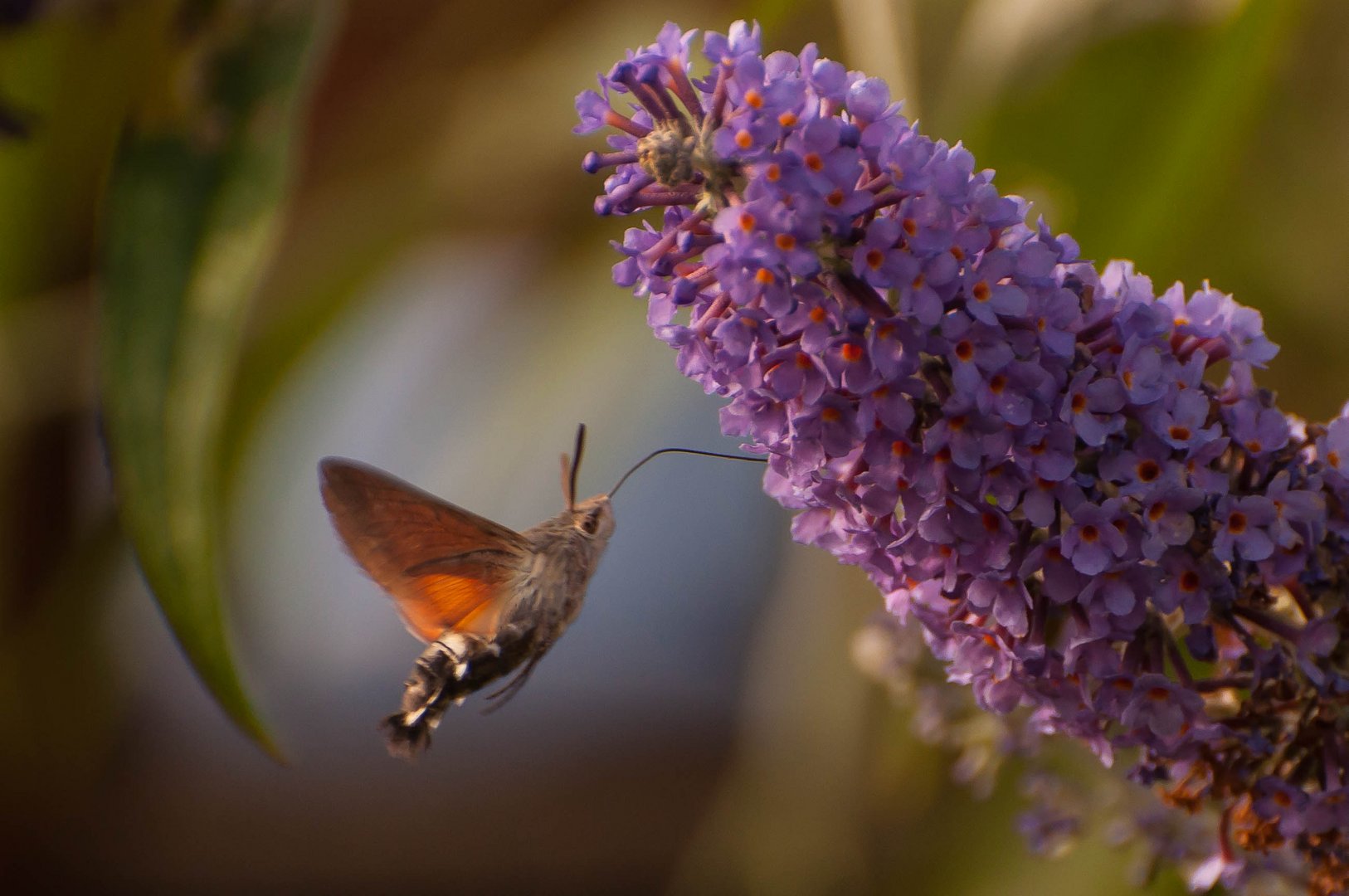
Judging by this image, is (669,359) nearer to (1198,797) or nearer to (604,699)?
(604,699)

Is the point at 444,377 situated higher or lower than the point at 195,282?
higher

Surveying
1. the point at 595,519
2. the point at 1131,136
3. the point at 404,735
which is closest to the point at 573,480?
the point at 595,519

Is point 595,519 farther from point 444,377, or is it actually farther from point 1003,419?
point 444,377

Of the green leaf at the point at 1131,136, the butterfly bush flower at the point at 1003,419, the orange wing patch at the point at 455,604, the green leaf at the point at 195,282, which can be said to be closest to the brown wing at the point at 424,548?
the orange wing patch at the point at 455,604

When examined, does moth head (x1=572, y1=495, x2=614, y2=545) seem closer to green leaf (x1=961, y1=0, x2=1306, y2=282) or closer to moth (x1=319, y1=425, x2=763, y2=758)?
moth (x1=319, y1=425, x2=763, y2=758)

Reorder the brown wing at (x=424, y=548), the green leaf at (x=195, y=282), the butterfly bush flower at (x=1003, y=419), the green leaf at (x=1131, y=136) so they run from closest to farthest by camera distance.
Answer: the butterfly bush flower at (x=1003, y=419) → the brown wing at (x=424, y=548) → the green leaf at (x=195, y=282) → the green leaf at (x=1131, y=136)

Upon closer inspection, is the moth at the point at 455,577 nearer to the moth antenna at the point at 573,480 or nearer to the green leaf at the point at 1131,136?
the moth antenna at the point at 573,480

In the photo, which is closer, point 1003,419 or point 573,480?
point 1003,419

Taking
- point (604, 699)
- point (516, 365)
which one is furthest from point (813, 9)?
point (604, 699)
